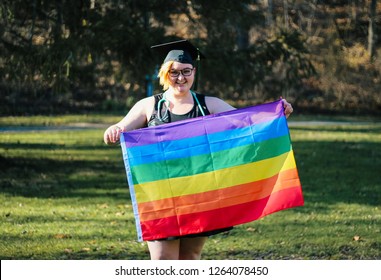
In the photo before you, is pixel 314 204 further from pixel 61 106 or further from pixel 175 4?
pixel 61 106

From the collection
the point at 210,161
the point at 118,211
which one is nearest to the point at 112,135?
the point at 210,161

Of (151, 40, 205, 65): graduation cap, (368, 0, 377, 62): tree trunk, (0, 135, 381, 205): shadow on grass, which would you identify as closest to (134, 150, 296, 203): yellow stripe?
(151, 40, 205, 65): graduation cap

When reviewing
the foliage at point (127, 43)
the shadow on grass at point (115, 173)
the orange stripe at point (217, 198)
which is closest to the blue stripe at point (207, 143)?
the orange stripe at point (217, 198)

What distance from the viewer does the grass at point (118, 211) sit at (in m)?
8.69

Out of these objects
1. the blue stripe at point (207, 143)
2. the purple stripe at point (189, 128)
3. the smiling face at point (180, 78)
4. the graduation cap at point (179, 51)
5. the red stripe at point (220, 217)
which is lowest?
the red stripe at point (220, 217)

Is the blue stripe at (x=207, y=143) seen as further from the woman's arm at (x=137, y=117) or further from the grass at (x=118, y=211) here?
the grass at (x=118, y=211)

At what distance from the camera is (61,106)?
111 ft

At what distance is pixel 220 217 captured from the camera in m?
5.55

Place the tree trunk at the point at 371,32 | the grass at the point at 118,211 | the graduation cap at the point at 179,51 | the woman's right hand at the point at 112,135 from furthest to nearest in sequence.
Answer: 1. the tree trunk at the point at 371,32
2. the grass at the point at 118,211
3. the graduation cap at the point at 179,51
4. the woman's right hand at the point at 112,135

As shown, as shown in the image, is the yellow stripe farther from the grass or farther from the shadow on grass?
the shadow on grass

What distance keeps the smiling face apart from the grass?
3.31 m

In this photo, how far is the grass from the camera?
8688 millimetres

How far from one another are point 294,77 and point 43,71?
4788 mm

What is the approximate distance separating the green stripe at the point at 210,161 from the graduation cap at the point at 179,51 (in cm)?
70
